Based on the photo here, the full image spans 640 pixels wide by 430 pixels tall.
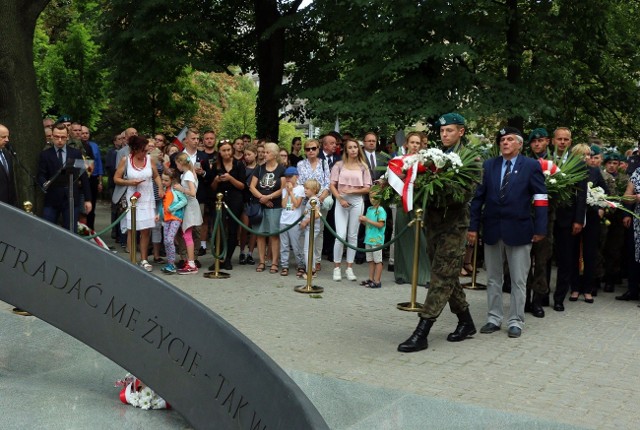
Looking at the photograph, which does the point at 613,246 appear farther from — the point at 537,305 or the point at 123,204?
the point at 123,204

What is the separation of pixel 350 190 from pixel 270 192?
144cm

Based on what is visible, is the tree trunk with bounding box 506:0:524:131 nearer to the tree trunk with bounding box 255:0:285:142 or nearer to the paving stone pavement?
the paving stone pavement

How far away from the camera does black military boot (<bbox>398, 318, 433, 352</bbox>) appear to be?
7.76m

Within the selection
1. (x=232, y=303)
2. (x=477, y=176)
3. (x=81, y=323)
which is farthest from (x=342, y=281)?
(x=81, y=323)

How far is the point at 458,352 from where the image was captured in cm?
780

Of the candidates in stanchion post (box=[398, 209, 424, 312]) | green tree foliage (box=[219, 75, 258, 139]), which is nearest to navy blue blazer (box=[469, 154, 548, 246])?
stanchion post (box=[398, 209, 424, 312])

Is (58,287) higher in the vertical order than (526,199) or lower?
lower

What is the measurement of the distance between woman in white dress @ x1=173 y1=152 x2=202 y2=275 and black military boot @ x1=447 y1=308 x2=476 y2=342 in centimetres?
511

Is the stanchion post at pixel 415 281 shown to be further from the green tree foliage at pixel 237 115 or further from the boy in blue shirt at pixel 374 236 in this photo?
the green tree foliage at pixel 237 115

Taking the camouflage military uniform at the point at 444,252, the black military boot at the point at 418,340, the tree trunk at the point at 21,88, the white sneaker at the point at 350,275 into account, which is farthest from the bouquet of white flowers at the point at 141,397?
the tree trunk at the point at 21,88

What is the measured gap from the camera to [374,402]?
6.16 metres

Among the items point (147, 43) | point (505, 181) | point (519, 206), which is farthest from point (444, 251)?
point (147, 43)

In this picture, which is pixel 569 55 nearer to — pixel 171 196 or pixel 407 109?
pixel 407 109

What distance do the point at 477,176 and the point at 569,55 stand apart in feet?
33.6
